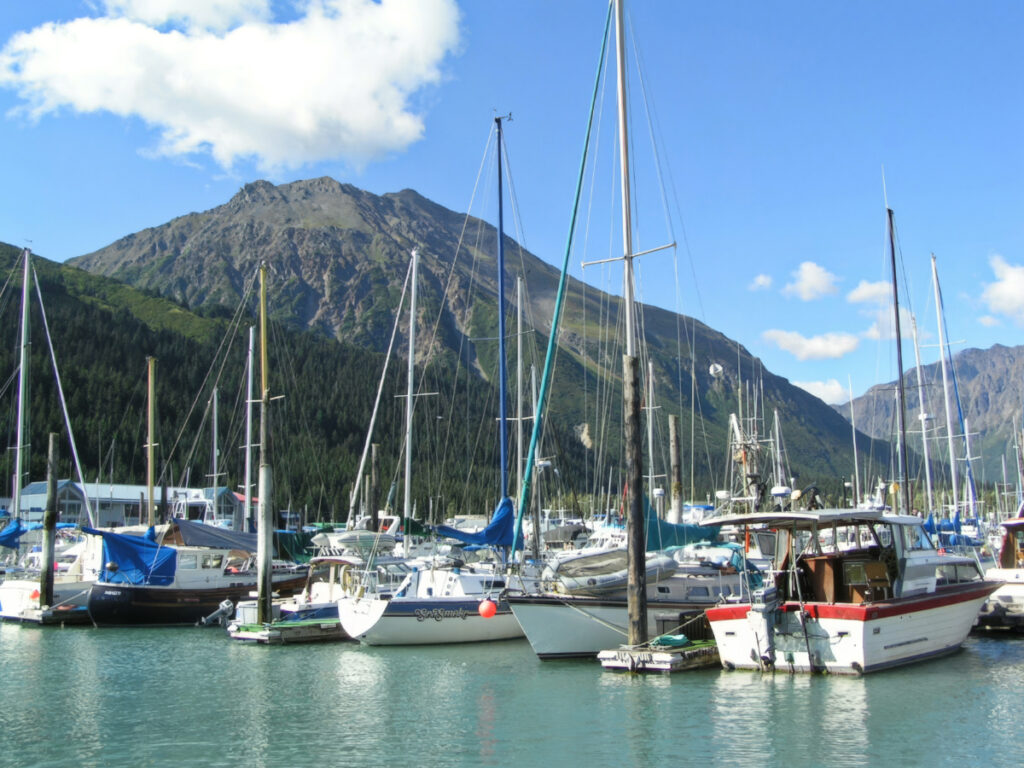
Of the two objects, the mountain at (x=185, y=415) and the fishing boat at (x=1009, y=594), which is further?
the mountain at (x=185, y=415)

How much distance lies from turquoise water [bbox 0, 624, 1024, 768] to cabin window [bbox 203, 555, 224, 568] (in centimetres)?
1414

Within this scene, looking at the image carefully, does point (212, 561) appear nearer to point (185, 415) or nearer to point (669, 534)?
point (669, 534)

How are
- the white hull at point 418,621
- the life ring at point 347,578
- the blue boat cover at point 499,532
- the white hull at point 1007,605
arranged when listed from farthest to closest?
the life ring at point 347,578 < the blue boat cover at point 499,532 < the white hull at point 1007,605 < the white hull at point 418,621

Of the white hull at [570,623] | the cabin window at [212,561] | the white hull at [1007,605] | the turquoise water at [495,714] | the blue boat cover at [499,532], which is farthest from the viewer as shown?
the cabin window at [212,561]

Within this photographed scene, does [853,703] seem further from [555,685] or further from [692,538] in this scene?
[692,538]

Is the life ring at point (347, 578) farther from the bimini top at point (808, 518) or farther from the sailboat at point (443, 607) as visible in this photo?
the bimini top at point (808, 518)

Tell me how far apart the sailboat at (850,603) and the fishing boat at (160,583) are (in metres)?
25.9

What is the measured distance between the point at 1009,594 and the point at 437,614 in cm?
1958

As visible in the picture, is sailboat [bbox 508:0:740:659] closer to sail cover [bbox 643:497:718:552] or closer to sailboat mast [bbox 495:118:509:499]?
sail cover [bbox 643:497:718:552]

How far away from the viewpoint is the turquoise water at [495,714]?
16719 mm

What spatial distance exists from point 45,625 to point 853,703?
114ft

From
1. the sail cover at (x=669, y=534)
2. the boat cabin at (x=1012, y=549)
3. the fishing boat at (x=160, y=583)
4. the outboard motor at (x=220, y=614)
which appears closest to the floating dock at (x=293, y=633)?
the outboard motor at (x=220, y=614)

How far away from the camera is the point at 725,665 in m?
24.2

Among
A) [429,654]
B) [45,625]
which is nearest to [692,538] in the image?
[429,654]
